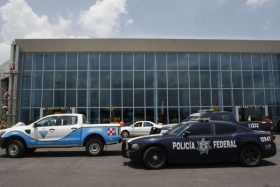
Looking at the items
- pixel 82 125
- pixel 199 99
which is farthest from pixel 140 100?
pixel 82 125

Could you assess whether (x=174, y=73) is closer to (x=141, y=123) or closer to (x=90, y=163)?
(x=141, y=123)

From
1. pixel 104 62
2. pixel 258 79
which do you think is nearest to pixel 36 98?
pixel 104 62

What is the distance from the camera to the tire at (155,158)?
314 inches

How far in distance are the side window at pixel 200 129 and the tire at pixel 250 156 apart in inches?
48.7

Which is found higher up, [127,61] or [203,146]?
[127,61]

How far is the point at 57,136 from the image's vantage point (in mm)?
11047

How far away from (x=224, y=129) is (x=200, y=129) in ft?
2.68

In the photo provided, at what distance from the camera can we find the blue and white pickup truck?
10.9 m

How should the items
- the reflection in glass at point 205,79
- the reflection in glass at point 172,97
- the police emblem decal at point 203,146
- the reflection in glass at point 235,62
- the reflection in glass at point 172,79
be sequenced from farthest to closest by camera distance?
1. the reflection in glass at point 235,62
2. the reflection in glass at point 205,79
3. the reflection in glass at point 172,79
4. the reflection in glass at point 172,97
5. the police emblem decal at point 203,146

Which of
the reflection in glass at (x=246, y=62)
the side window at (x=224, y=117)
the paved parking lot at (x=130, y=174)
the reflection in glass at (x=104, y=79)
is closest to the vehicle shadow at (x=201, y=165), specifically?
the paved parking lot at (x=130, y=174)

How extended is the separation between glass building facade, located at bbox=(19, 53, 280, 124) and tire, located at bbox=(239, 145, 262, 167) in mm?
19220

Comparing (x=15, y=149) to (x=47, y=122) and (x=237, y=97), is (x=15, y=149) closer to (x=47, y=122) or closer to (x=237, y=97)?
(x=47, y=122)

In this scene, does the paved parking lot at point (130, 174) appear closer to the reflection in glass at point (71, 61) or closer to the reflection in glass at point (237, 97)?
the reflection in glass at point (71, 61)

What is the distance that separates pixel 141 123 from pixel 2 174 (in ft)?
50.2
